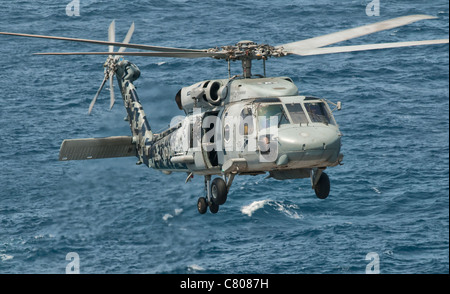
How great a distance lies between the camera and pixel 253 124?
33500 mm

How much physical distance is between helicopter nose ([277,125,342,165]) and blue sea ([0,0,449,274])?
21.5 metres

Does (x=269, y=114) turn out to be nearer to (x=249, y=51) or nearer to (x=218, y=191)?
(x=249, y=51)

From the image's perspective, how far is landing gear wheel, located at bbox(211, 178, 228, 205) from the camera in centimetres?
3509

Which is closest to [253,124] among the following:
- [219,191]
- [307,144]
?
[307,144]

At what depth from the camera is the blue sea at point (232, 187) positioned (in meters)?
78.4

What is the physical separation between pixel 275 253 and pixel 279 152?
4887 centimetres

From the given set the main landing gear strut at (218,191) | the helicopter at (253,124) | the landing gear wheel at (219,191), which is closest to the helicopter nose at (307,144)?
the helicopter at (253,124)

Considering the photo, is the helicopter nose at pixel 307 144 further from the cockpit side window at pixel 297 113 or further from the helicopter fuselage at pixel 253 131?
the cockpit side window at pixel 297 113

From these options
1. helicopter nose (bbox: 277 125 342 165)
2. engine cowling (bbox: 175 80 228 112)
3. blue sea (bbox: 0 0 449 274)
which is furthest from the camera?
blue sea (bbox: 0 0 449 274)

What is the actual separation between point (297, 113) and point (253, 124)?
1.80 metres

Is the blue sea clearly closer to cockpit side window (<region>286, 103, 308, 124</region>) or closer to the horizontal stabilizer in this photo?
the horizontal stabilizer

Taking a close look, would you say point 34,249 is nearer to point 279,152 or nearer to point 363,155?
point 363,155

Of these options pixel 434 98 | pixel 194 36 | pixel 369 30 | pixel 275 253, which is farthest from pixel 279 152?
pixel 194 36

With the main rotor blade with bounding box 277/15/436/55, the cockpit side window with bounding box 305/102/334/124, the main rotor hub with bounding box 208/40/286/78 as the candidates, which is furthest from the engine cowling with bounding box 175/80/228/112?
the cockpit side window with bounding box 305/102/334/124
